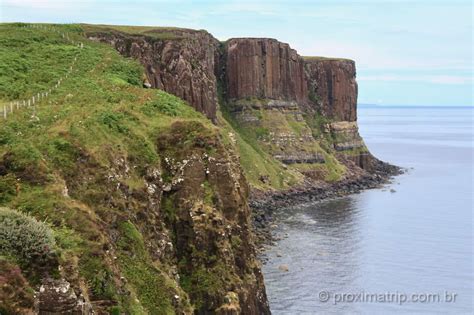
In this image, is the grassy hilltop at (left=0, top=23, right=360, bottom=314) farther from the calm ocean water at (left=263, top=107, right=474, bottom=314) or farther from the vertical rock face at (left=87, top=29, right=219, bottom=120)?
the vertical rock face at (left=87, top=29, right=219, bottom=120)

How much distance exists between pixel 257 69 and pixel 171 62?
5749 cm

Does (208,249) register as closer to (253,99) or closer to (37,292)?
(37,292)

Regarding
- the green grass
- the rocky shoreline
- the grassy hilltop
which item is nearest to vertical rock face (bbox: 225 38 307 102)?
the green grass

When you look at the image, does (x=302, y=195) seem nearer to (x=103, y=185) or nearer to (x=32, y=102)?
(x=32, y=102)

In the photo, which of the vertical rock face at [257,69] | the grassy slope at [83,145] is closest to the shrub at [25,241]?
the grassy slope at [83,145]

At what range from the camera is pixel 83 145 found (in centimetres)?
3625

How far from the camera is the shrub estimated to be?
24.5m

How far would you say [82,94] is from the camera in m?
51.1

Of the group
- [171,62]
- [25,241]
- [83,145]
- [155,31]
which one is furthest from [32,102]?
[155,31]

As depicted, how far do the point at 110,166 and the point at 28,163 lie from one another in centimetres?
631

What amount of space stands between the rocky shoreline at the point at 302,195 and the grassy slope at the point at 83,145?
127ft

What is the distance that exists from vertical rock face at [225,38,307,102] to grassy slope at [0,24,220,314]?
115 meters

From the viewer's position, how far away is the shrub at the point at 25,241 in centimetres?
2455

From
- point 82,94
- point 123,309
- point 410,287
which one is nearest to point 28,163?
point 123,309
